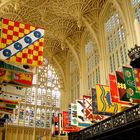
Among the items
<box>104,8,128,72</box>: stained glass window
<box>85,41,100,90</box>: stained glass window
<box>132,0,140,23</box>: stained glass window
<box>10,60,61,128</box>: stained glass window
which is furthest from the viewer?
<box>10,60,61,128</box>: stained glass window

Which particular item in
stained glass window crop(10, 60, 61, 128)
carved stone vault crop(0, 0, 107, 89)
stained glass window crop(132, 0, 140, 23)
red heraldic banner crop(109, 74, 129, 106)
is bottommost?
red heraldic banner crop(109, 74, 129, 106)

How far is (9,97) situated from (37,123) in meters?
18.5

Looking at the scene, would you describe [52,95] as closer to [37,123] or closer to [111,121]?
[37,123]

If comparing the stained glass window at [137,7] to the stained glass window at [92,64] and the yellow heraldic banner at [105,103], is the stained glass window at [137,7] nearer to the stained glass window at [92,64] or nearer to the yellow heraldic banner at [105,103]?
the stained glass window at [92,64]

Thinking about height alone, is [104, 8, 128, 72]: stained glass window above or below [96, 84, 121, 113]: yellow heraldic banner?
above

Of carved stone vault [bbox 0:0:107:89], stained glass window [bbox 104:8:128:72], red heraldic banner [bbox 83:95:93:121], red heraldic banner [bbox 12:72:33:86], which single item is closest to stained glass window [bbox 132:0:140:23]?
stained glass window [bbox 104:8:128:72]

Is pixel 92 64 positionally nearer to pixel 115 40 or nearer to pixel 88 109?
pixel 115 40

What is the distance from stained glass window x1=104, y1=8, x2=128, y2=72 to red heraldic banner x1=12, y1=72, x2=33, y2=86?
41.4 feet

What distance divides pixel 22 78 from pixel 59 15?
18459mm

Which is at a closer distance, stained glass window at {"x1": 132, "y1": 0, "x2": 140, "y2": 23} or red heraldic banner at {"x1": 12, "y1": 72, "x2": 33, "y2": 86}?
red heraldic banner at {"x1": 12, "y1": 72, "x2": 33, "y2": 86}

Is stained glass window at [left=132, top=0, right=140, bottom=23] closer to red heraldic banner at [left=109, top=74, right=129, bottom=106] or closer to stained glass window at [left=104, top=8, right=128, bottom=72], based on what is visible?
stained glass window at [left=104, top=8, right=128, bottom=72]

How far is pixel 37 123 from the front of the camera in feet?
99.0

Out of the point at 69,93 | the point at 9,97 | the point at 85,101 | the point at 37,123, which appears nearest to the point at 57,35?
the point at 69,93

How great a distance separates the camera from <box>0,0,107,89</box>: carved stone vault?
1009 inches
